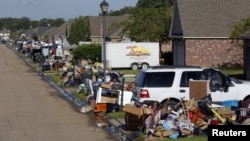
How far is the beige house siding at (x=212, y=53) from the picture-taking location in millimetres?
50031

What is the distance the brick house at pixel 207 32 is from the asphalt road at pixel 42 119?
1610 cm

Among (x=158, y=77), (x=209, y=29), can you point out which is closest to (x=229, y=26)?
(x=209, y=29)

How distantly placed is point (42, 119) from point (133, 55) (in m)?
34.2

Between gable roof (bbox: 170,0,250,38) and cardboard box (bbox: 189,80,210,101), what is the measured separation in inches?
1166

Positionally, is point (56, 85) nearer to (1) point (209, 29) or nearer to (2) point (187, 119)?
(1) point (209, 29)

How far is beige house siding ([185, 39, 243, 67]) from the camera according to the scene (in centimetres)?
5003

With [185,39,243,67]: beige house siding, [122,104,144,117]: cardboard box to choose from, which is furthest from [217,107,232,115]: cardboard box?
Result: [185,39,243,67]: beige house siding

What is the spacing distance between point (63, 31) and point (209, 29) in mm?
→ 83444

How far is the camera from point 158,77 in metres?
21.0

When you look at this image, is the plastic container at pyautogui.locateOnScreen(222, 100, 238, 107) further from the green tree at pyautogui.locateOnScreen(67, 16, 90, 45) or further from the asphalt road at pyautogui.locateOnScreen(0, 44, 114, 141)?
the green tree at pyautogui.locateOnScreen(67, 16, 90, 45)

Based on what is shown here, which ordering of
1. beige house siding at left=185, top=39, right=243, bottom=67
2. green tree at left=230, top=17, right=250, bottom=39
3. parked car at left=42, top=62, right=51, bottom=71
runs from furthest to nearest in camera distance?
parked car at left=42, top=62, right=51, bottom=71 → beige house siding at left=185, top=39, right=243, bottom=67 → green tree at left=230, top=17, right=250, bottom=39

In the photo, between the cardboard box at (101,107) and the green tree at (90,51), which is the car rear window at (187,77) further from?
the green tree at (90,51)

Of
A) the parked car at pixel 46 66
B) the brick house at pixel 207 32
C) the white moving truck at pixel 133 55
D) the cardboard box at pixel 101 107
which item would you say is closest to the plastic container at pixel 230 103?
the cardboard box at pixel 101 107

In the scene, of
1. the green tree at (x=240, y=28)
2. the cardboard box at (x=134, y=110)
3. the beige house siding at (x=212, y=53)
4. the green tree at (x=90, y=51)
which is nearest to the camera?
the cardboard box at (x=134, y=110)
